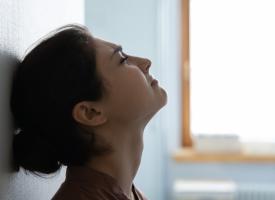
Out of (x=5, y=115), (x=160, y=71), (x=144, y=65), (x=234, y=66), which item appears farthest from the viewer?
(x=234, y=66)

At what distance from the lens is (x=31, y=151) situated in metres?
0.96

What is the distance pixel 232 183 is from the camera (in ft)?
9.18

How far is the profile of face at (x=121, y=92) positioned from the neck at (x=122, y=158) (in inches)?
1.3

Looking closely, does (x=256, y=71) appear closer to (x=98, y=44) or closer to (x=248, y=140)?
(x=248, y=140)

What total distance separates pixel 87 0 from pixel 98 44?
1.74 m

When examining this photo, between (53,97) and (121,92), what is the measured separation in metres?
0.15

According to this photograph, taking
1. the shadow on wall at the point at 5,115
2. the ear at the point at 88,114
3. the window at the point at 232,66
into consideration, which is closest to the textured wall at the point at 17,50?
the shadow on wall at the point at 5,115

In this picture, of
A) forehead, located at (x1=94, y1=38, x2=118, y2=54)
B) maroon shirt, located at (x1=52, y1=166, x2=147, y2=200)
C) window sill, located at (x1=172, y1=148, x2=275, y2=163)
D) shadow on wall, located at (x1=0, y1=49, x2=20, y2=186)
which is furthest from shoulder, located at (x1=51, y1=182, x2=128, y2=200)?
window sill, located at (x1=172, y1=148, x2=275, y2=163)

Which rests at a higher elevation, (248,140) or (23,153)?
(23,153)

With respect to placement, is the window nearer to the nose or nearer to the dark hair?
the nose

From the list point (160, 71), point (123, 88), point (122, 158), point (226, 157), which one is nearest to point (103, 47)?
point (123, 88)

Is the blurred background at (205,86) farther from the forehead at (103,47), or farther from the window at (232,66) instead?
the forehead at (103,47)

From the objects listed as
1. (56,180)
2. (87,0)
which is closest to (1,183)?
(56,180)

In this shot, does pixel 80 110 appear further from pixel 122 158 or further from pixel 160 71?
pixel 160 71
